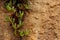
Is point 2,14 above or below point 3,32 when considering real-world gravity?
above

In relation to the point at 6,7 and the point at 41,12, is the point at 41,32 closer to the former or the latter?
the point at 41,12

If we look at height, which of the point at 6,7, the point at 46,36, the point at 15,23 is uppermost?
the point at 6,7

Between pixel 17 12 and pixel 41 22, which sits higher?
pixel 17 12

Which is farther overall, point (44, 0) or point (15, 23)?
point (44, 0)

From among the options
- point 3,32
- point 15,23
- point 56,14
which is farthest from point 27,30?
point 56,14
